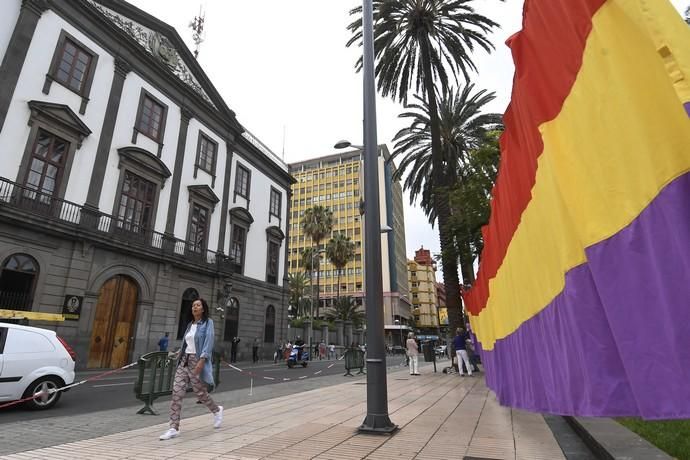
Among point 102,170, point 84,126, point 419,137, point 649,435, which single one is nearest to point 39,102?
point 84,126

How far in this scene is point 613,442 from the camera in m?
4.21

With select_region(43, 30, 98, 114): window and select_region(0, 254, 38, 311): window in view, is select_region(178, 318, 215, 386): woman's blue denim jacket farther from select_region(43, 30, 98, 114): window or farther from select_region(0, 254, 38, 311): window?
select_region(43, 30, 98, 114): window

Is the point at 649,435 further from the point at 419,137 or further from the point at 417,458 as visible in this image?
the point at 419,137

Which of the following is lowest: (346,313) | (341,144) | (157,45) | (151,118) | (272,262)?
(341,144)

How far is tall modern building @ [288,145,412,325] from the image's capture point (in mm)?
81625

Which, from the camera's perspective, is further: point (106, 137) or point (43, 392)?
point (106, 137)

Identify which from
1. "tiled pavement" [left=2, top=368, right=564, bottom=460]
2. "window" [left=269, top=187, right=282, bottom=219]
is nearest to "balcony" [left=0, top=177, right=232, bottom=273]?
"window" [left=269, top=187, right=282, bottom=219]

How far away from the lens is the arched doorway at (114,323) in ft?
63.8

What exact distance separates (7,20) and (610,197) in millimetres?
23442

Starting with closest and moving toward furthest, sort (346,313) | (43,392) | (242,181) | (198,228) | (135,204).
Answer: (43,392)
(135,204)
(198,228)
(242,181)
(346,313)

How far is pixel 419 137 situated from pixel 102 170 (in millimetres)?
18321

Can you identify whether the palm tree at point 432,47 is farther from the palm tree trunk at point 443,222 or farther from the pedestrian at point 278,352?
the pedestrian at point 278,352

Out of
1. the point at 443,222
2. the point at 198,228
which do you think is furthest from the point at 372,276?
the point at 198,228

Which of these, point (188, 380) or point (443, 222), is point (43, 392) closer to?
point (188, 380)
